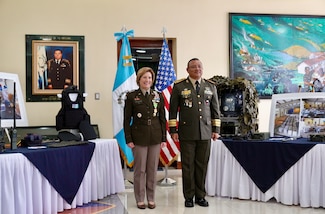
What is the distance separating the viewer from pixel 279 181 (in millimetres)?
4023

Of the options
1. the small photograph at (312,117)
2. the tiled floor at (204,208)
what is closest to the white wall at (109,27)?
the tiled floor at (204,208)

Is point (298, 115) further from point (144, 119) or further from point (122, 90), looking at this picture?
point (122, 90)

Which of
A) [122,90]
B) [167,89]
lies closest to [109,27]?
[122,90]

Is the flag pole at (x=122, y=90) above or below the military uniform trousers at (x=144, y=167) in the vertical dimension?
above

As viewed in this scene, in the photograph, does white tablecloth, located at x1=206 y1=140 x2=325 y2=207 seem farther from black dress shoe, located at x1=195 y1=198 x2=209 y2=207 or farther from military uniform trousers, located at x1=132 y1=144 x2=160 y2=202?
military uniform trousers, located at x1=132 y1=144 x2=160 y2=202

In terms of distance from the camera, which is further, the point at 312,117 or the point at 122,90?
the point at 122,90

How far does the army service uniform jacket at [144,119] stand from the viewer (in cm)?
384

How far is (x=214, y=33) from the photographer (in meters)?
6.48

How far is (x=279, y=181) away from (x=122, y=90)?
249cm

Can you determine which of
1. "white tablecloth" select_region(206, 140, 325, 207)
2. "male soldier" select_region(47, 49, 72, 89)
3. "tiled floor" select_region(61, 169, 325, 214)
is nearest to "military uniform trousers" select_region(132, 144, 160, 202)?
"tiled floor" select_region(61, 169, 325, 214)

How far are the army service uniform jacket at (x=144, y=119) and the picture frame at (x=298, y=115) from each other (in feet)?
4.73

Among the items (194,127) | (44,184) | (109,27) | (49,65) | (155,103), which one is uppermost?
(109,27)

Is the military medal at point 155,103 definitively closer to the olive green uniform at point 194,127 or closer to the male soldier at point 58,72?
the olive green uniform at point 194,127

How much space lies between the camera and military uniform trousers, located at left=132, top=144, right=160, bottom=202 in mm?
3854
